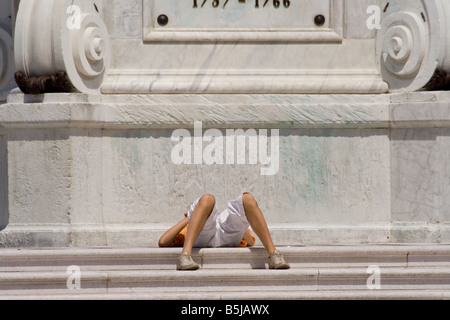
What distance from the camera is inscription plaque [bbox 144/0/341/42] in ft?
39.2

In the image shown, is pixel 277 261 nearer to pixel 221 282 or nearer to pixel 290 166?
pixel 221 282

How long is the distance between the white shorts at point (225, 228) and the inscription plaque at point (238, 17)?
2.19m

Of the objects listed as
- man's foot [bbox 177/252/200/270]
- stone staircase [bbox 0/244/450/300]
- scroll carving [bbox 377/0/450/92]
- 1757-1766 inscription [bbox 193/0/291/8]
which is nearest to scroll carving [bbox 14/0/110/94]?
1757-1766 inscription [bbox 193/0/291/8]

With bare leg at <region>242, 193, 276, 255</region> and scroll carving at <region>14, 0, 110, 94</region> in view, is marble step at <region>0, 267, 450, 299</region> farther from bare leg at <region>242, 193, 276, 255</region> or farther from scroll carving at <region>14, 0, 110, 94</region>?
scroll carving at <region>14, 0, 110, 94</region>

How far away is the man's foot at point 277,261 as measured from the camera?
998 cm

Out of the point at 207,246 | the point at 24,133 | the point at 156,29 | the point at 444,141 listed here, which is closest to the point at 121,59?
the point at 156,29

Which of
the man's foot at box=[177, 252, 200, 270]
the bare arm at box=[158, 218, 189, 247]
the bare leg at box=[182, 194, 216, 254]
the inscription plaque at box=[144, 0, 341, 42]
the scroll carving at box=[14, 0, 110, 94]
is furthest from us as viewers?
the inscription plaque at box=[144, 0, 341, 42]

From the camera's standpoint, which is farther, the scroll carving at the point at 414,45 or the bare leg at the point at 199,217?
the scroll carving at the point at 414,45

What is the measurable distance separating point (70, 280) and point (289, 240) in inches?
99.6

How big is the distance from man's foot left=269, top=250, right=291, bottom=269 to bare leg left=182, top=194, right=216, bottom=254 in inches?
26.7

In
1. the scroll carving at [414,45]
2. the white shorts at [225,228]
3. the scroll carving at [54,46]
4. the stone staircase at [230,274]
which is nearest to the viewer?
the stone staircase at [230,274]

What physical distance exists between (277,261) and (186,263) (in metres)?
0.77

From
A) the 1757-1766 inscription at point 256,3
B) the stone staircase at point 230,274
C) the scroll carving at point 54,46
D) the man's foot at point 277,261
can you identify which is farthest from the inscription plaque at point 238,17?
the man's foot at point 277,261

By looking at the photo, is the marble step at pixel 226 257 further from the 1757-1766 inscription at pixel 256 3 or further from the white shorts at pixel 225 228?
the 1757-1766 inscription at pixel 256 3
